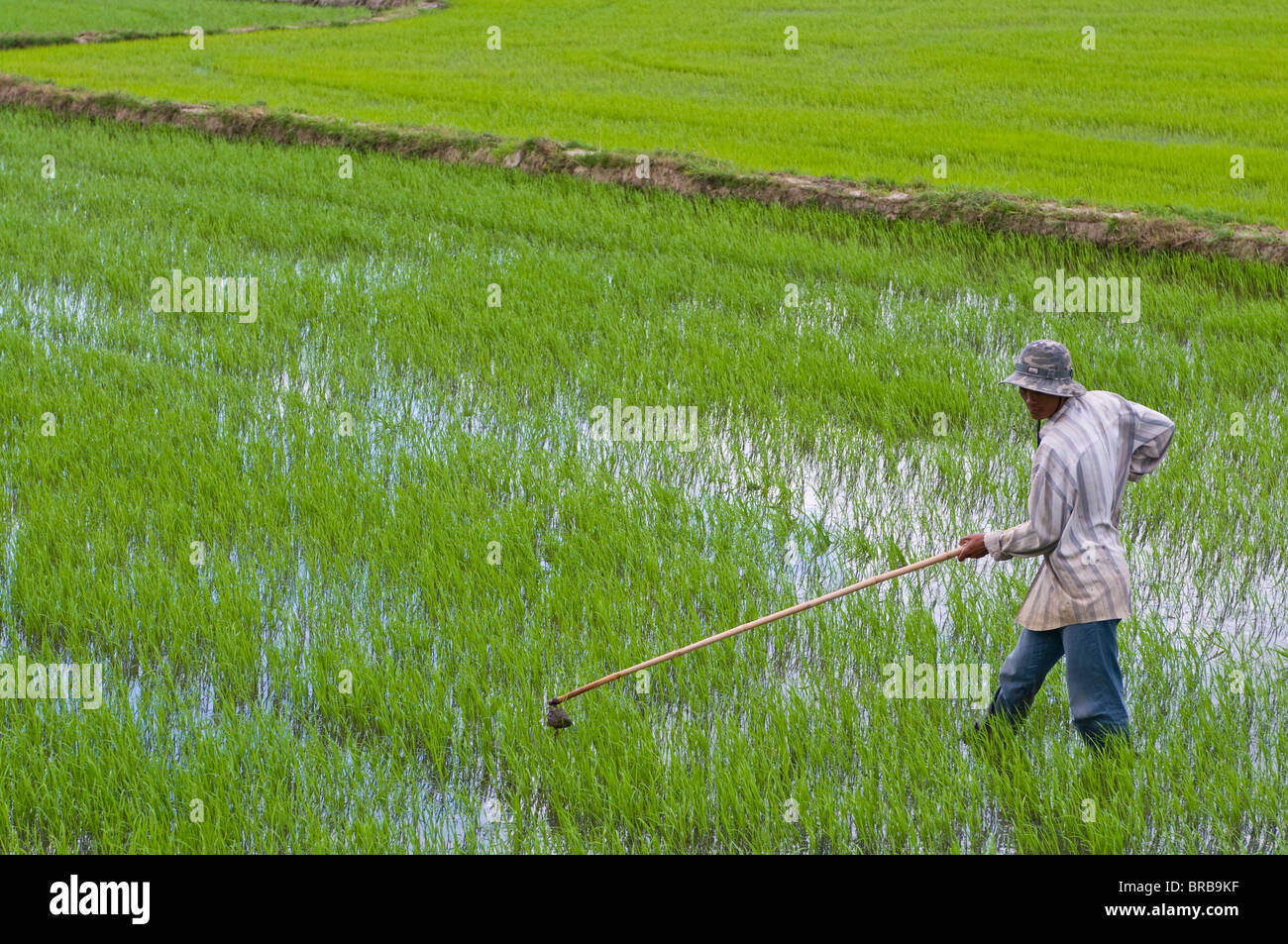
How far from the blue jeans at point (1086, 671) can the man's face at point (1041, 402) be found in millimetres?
512

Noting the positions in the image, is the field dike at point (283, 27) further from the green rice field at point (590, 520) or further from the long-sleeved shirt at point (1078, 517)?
the long-sleeved shirt at point (1078, 517)

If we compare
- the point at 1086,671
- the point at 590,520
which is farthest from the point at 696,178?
the point at 1086,671

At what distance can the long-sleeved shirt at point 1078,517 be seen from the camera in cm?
267

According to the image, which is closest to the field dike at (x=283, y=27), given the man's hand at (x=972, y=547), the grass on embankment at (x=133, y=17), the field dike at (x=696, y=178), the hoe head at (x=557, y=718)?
the grass on embankment at (x=133, y=17)

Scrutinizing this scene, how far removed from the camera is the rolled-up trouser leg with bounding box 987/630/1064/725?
2807mm

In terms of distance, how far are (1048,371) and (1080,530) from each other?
387mm

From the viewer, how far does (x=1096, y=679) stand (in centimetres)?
271

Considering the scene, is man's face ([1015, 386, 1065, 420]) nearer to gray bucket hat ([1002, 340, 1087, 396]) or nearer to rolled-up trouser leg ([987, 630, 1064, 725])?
gray bucket hat ([1002, 340, 1087, 396])

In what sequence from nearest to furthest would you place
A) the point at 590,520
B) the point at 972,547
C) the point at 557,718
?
the point at 972,547 → the point at 557,718 → the point at 590,520

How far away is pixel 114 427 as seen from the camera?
16.1ft

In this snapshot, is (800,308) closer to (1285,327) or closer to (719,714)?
(1285,327)

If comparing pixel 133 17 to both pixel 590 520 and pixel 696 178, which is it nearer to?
pixel 696 178

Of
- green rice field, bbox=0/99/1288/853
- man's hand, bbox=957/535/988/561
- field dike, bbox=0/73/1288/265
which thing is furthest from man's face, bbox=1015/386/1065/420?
field dike, bbox=0/73/1288/265

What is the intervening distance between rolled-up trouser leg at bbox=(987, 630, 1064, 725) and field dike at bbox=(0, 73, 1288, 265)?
17.4 ft
